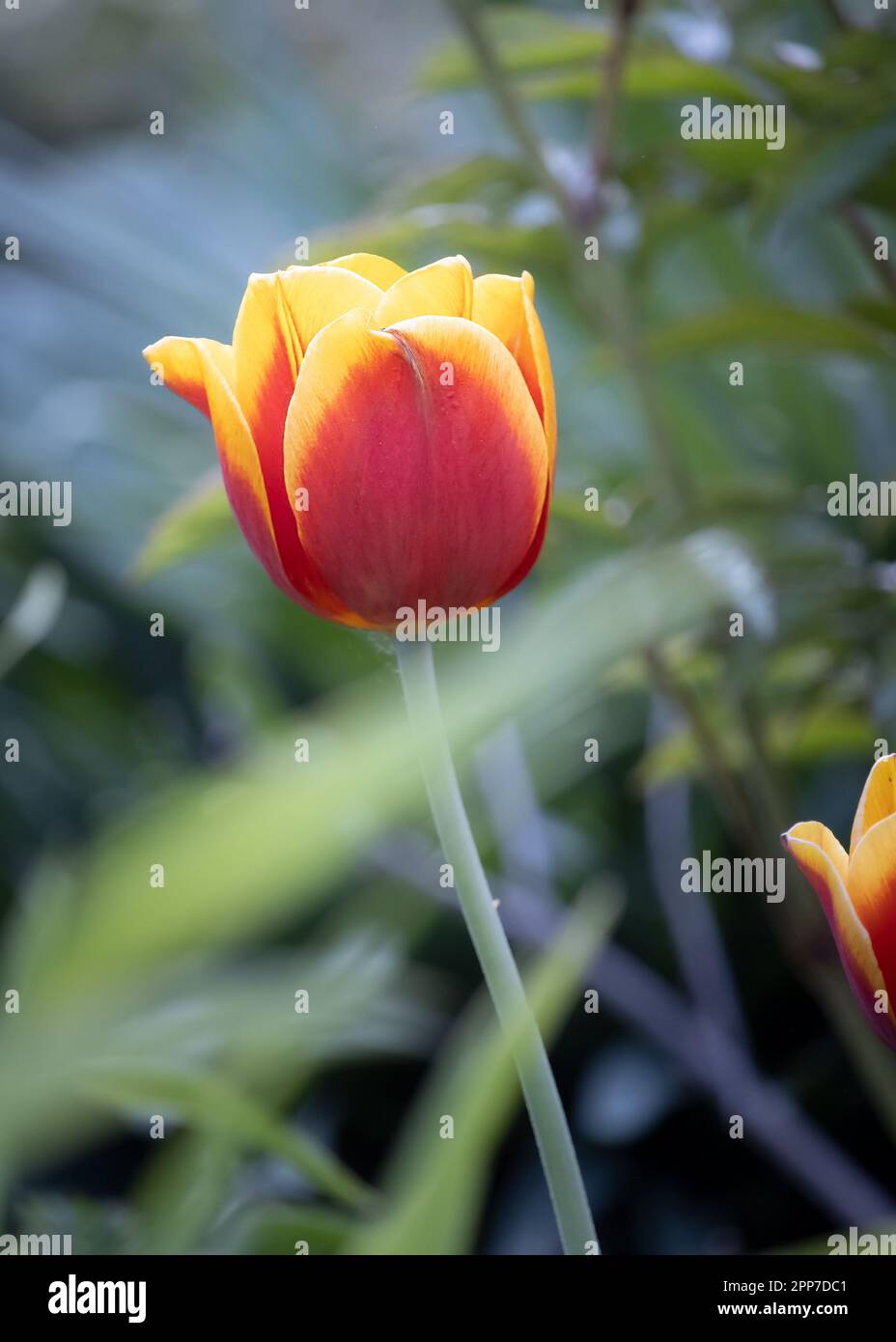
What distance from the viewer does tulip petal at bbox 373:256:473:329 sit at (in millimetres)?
144

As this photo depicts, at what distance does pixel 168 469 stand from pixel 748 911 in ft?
1.18

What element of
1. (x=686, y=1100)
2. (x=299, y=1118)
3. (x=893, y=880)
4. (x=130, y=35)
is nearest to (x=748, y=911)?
(x=686, y=1100)

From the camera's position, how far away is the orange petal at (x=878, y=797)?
0.14 meters

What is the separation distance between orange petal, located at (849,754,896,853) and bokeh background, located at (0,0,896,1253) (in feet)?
0.11

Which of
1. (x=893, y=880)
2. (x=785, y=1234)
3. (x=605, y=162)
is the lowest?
(x=785, y=1234)

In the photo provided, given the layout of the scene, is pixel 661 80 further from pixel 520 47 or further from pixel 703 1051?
pixel 703 1051

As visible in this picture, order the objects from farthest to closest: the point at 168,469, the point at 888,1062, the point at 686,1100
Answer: the point at 168,469, the point at 686,1100, the point at 888,1062

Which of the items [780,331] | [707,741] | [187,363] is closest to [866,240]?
[780,331]

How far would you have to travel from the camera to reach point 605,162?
0.34 metres

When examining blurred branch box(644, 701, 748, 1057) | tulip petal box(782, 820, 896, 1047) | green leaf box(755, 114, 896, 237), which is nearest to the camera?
tulip petal box(782, 820, 896, 1047)

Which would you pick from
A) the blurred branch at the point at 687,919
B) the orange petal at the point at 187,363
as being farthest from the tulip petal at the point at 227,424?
the blurred branch at the point at 687,919

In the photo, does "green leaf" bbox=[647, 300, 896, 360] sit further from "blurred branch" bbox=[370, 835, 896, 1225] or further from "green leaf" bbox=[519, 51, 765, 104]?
"blurred branch" bbox=[370, 835, 896, 1225]

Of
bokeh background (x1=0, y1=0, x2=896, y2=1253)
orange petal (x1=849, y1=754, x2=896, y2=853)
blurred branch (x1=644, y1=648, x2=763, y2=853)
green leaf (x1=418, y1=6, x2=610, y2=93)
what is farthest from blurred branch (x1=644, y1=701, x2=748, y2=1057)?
orange petal (x1=849, y1=754, x2=896, y2=853)
